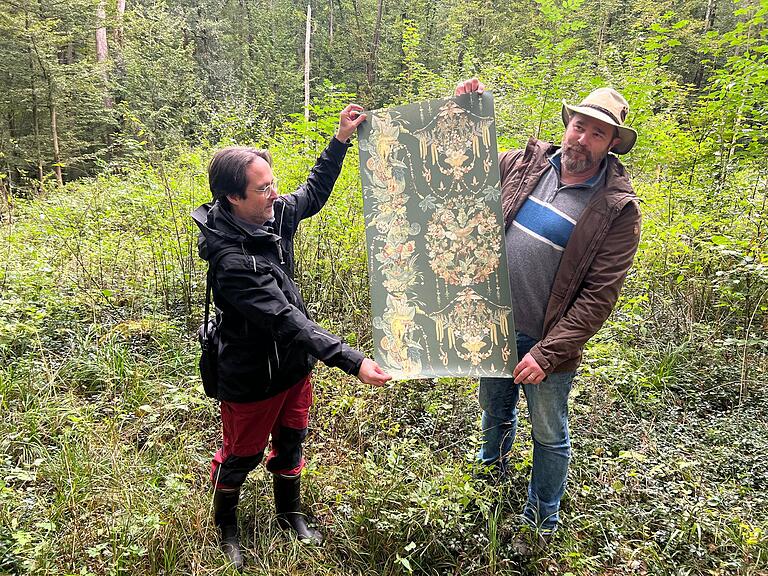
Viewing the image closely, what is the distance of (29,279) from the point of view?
423 cm

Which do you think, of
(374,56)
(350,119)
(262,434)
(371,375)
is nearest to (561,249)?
(371,375)

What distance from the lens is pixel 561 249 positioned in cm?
206

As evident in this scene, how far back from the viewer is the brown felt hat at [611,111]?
1.92 meters

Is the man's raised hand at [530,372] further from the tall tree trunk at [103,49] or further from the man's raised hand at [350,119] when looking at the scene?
the tall tree trunk at [103,49]

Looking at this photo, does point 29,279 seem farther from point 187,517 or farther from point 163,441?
point 187,517

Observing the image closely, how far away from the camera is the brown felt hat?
6.30 ft

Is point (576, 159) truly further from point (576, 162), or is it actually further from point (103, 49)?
point (103, 49)

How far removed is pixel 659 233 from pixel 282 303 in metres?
3.76

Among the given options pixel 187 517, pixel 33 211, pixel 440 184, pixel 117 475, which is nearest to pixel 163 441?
pixel 117 475

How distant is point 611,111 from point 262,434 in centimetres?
209

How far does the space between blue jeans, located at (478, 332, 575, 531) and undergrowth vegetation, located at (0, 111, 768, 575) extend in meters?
0.16

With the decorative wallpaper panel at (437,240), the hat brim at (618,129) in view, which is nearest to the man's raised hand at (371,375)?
the decorative wallpaper panel at (437,240)

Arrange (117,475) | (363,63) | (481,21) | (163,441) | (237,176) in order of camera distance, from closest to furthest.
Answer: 1. (237,176)
2. (117,475)
3. (163,441)
4. (481,21)
5. (363,63)

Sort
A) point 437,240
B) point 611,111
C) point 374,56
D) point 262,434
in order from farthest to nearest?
point 374,56 < point 437,240 < point 262,434 < point 611,111
